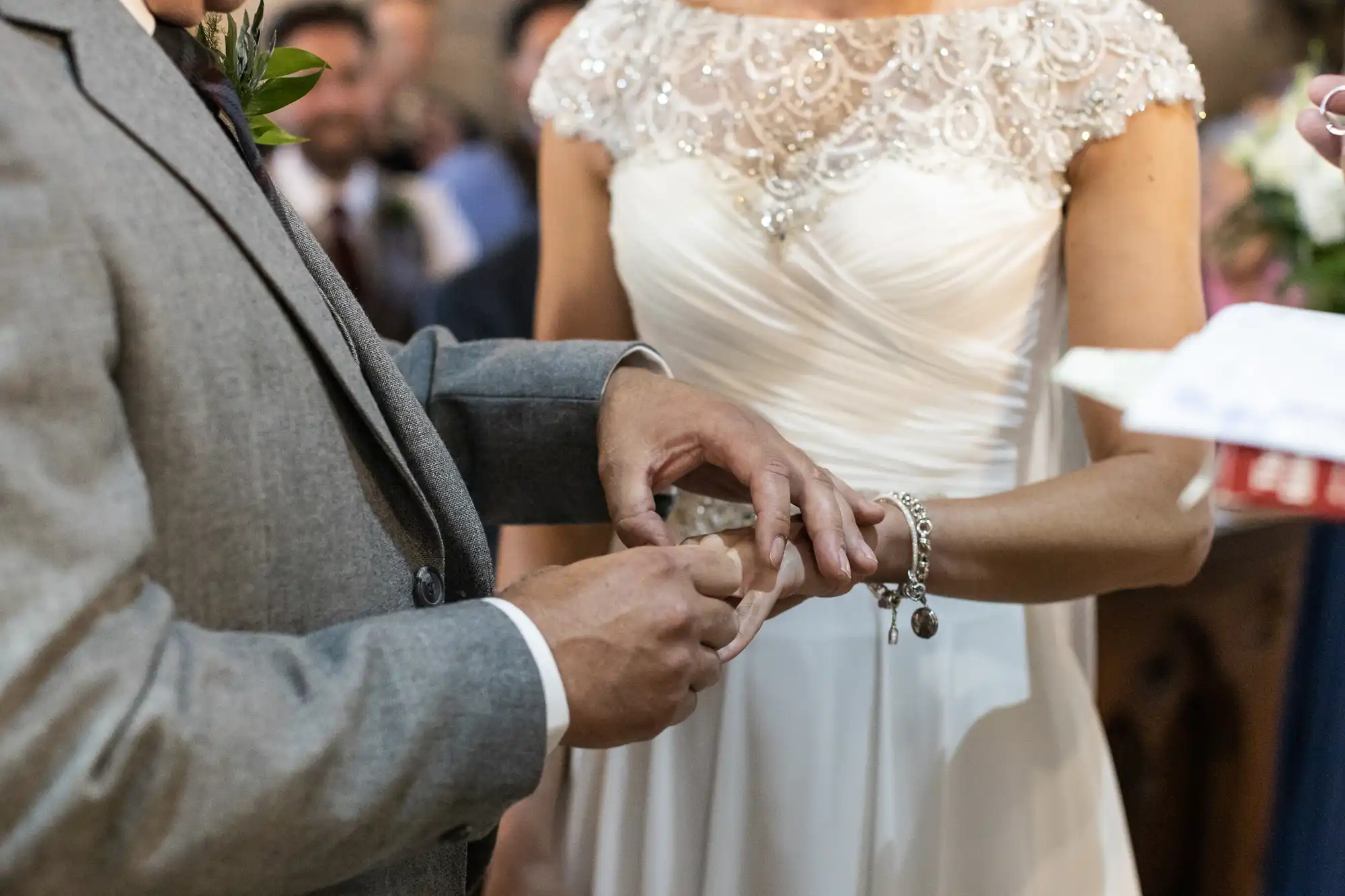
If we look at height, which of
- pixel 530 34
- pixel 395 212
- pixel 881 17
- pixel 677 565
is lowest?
pixel 395 212

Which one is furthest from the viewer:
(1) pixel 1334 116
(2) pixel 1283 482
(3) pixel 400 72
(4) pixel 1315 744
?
(3) pixel 400 72

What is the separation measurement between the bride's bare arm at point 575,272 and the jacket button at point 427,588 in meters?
0.51

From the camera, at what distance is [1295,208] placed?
2.37 meters

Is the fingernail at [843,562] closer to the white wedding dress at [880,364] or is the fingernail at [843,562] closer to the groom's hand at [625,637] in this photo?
the groom's hand at [625,637]

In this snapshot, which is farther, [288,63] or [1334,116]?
[288,63]

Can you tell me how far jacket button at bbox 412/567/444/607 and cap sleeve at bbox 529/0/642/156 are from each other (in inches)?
25.2

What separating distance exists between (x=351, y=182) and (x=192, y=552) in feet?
12.5

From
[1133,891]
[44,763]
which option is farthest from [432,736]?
[1133,891]

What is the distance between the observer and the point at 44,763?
66 cm

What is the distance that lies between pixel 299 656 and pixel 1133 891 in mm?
959

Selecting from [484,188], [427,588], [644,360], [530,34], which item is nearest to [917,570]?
[644,360]

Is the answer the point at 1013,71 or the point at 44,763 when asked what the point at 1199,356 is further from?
the point at 1013,71

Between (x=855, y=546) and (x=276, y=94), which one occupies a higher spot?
(x=276, y=94)

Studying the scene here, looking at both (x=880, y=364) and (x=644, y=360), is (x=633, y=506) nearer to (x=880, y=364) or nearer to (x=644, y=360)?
(x=644, y=360)
